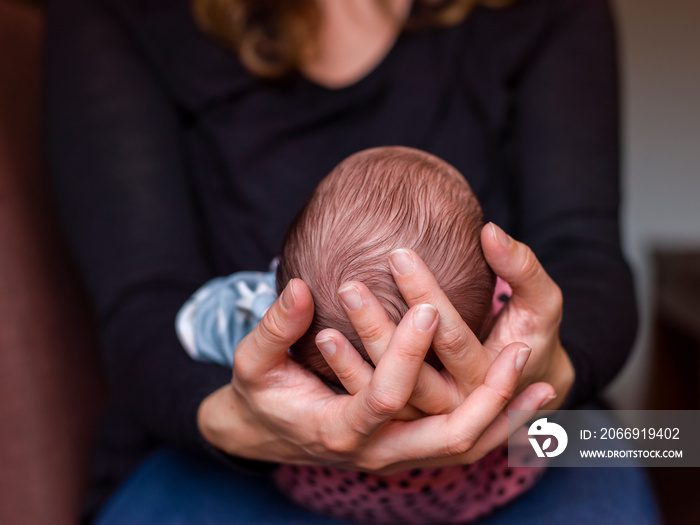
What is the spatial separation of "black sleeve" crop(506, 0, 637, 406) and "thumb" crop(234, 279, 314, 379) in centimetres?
30

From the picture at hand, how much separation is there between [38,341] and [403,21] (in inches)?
25.2

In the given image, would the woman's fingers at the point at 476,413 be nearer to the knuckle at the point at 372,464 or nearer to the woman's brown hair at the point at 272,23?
the knuckle at the point at 372,464

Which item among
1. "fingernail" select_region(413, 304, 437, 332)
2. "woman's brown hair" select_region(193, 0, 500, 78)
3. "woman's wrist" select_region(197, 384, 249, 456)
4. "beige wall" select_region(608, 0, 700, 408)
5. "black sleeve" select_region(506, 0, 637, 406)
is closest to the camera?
"fingernail" select_region(413, 304, 437, 332)

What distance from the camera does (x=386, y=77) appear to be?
705 millimetres

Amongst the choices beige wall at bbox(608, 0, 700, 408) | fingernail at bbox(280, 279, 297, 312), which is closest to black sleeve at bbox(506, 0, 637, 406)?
fingernail at bbox(280, 279, 297, 312)

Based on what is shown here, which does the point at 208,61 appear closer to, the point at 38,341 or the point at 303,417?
the point at 38,341

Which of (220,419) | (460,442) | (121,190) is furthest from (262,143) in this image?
(460,442)

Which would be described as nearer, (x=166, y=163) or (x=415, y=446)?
(x=415, y=446)

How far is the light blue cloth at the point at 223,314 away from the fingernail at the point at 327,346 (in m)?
0.12

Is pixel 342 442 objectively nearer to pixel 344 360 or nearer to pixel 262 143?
pixel 344 360

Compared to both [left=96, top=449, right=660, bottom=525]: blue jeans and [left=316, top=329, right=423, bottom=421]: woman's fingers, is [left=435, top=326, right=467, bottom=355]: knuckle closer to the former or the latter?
[left=316, top=329, right=423, bottom=421]: woman's fingers

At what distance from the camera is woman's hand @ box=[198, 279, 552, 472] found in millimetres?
334

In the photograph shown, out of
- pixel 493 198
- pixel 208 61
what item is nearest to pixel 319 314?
pixel 493 198

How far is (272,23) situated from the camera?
0.77 m
